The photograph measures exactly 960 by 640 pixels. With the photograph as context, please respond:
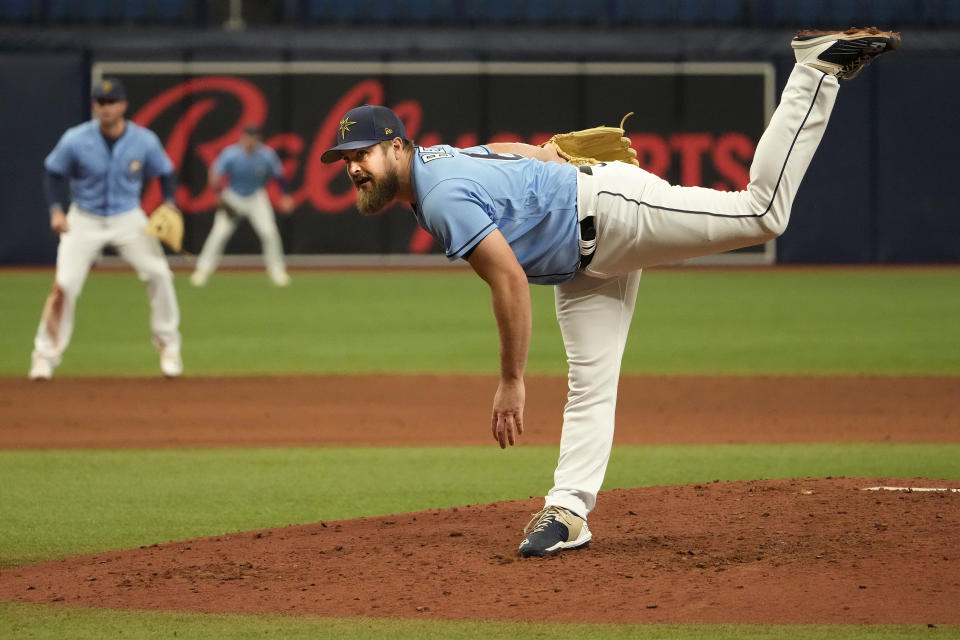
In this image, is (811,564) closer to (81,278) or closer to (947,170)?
(81,278)

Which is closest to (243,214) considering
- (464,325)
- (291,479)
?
(464,325)

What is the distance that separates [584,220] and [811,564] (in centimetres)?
151

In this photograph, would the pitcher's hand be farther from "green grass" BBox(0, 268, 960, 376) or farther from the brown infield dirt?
"green grass" BBox(0, 268, 960, 376)

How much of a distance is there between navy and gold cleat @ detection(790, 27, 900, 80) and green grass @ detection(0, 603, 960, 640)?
6.30 feet

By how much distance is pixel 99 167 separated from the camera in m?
11.5

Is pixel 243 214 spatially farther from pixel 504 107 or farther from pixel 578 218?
pixel 578 218

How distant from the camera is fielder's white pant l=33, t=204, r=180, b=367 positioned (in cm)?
1135

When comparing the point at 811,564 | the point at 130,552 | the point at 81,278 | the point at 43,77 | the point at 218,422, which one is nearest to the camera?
the point at 811,564

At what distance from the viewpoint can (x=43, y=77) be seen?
23.0m

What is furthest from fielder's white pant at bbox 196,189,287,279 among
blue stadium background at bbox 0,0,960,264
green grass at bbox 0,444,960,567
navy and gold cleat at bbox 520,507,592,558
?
navy and gold cleat at bbox 520,507,592,558

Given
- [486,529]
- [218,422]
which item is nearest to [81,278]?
[218,422]

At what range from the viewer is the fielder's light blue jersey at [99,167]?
11.5 metres

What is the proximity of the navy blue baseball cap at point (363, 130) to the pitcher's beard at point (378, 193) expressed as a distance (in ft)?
0.44

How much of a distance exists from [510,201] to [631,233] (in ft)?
1.53
